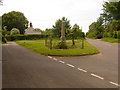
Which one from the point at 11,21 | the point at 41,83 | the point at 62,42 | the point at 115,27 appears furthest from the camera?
the point at 11,21

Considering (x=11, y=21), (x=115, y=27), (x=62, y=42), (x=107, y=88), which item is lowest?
(x=107, y=88)

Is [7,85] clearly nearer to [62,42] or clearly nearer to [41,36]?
[62,42]

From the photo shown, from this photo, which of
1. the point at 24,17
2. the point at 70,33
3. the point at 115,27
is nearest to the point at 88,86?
the point at 70,33

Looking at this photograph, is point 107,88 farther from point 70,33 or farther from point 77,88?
point 70,33

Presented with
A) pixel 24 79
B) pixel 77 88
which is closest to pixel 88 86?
pixel 77 88

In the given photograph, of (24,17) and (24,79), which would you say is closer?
(24,79)

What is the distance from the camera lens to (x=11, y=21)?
80.3m

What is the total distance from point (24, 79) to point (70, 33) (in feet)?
53.6

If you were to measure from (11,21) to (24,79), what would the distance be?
7825 cm

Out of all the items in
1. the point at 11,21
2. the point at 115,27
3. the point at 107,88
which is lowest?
the point at 107,88

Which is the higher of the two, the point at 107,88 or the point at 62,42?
the point at 62,42

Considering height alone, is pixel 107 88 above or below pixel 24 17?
below

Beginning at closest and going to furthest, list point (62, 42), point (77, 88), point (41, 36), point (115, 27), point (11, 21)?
1. point (77, 88)
2. point (62, 42)
3. point (115, 27)
4. point (41, 36)
5. point (11, 21)

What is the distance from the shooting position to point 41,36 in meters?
56.1
